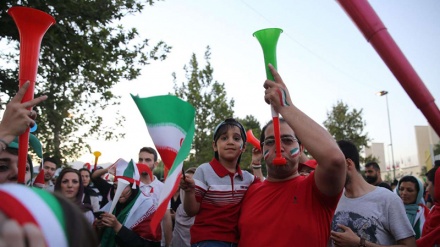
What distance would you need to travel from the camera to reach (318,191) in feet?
7.60

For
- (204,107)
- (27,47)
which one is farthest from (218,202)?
(204,107)

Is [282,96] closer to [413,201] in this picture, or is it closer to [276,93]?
[276,93]

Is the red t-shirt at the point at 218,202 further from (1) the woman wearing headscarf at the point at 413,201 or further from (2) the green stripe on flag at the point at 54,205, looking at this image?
(1) the woman wearing headscarf at the point at 413,201

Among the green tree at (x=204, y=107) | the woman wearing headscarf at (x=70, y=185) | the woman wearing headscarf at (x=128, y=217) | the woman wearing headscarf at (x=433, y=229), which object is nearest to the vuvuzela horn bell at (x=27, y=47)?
the woman wearing headscarf at (x=128, y=217)

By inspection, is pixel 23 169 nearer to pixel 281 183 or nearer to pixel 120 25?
pixel 281 183

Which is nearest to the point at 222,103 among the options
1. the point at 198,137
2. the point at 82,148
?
the point at 198,137

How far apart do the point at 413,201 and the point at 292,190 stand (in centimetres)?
365

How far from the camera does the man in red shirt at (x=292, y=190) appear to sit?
2.07 meters

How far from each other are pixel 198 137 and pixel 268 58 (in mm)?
17206

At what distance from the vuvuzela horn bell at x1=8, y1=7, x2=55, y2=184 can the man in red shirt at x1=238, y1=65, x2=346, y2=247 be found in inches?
53.6

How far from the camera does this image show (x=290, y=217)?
7.67 ft

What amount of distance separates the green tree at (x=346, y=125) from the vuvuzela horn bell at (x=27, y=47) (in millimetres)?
26194

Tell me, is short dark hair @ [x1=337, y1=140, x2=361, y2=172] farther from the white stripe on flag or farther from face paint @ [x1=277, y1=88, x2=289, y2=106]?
the white stripe on flag

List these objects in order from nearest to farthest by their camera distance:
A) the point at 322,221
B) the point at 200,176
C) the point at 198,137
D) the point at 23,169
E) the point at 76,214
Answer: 1. the point at 76,214
2. the point at 23,169
3. the point at 322,221
4. the point at 200,176
5. the point at 198,137
